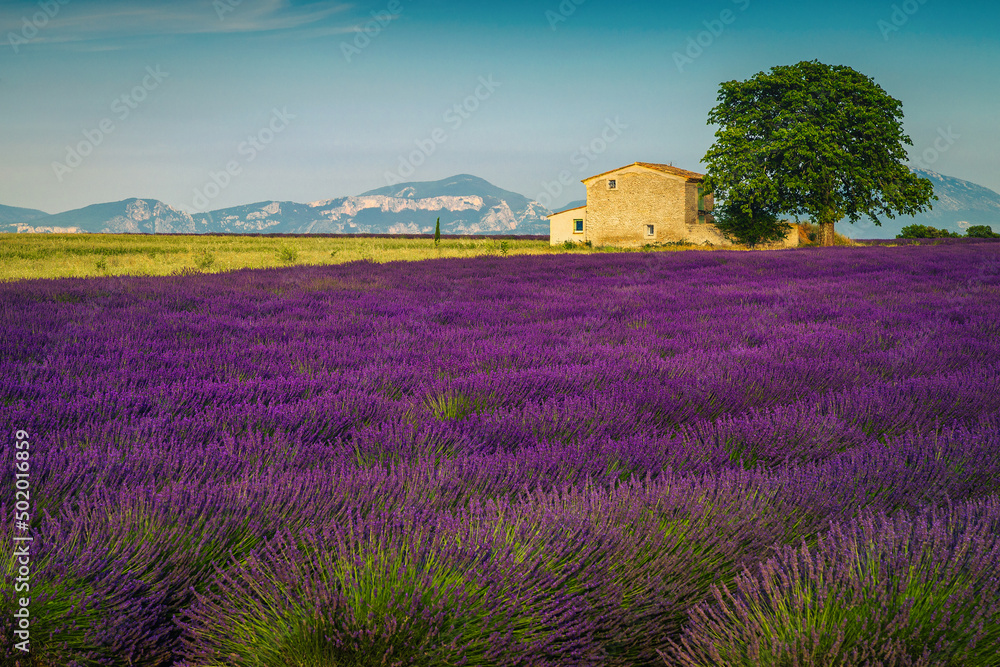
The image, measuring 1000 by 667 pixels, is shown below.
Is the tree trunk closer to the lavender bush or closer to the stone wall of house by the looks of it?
the stone wall of house

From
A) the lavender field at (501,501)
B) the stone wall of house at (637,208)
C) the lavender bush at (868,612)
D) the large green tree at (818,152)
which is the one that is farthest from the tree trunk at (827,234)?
the lavender bush at (868,612)

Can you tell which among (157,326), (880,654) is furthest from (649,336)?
(157,326)

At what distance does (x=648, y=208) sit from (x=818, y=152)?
10.1 meters

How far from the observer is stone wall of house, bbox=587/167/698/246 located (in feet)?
118

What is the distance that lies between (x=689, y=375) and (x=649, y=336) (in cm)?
148

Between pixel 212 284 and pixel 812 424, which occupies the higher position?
pixel 212 284

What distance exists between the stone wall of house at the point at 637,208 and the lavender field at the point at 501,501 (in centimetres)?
3339

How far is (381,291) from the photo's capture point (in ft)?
25.7

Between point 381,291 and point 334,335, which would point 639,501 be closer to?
point 334,335

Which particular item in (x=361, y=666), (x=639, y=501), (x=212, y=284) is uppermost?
(x=212, y=284)

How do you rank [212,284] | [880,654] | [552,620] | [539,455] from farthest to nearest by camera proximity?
[212,284]
[539,455]
[552,620]
[880,654]

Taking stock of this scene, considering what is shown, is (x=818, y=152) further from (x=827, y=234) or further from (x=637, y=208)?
(x=637, y=208)

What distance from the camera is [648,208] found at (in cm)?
3678

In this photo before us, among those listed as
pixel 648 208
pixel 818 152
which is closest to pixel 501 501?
pixel 818 152
